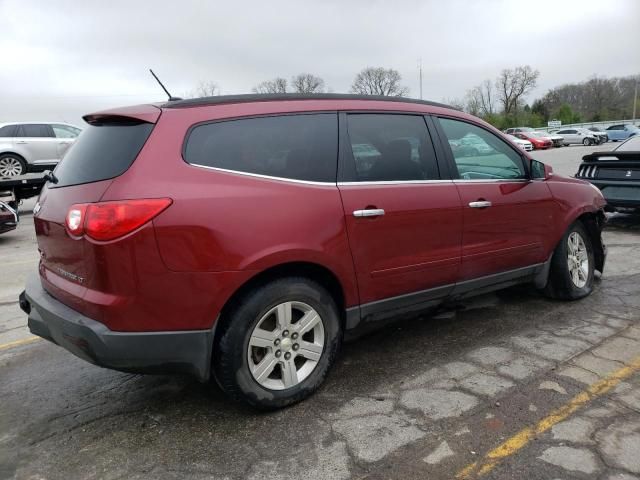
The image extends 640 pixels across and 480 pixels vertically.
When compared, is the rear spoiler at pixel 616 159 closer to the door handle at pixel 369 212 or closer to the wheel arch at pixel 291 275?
the door handle at pixel 369 212

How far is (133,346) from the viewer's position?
2.56 m

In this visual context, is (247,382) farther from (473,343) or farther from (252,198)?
(473,343)

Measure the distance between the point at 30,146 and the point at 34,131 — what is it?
0.46 m

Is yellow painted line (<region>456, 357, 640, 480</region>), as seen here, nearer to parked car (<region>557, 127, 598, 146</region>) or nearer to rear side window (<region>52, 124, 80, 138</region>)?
rear side window (<region>52, 124, 80, 138</region>)

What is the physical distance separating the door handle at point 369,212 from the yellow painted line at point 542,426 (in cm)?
141

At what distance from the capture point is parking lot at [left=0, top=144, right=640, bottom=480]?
251cm

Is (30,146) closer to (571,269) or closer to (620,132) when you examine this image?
(571,269)

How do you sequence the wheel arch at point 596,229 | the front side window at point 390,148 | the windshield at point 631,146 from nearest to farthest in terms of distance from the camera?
the front side window at point 390,148, the wheel arch at point 596,229, the windshield at point 631,146

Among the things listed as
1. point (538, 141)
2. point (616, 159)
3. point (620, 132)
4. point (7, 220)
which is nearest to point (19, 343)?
point (7, 220)

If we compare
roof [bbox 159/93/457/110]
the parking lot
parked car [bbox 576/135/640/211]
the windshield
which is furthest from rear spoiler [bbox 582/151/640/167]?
roof [bbox 159/93/457/110]

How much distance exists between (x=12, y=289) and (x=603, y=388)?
6108mm

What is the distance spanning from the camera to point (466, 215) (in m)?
3.73

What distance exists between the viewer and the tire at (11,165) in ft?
45.9

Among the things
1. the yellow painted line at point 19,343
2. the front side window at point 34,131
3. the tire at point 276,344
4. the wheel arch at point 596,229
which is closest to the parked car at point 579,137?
the front side window at point 34,131
